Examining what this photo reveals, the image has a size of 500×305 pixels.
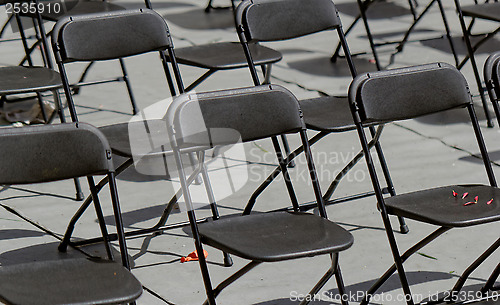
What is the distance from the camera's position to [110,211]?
4152mm

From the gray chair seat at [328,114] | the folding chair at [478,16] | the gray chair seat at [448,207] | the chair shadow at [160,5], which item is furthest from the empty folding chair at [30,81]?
the chair shadow at [160,5]

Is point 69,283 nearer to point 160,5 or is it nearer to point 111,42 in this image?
point 111,42

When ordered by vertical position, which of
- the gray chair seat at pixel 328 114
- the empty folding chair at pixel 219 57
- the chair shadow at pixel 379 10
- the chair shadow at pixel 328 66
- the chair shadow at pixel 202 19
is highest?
the empty folding chair at pixel 219 57

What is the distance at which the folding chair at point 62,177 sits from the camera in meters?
2.61

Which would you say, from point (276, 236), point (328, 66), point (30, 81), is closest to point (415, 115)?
point (276, 236)

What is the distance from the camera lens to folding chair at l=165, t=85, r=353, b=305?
9.53 feet

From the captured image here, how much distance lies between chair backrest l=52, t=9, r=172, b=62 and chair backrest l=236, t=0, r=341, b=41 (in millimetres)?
426

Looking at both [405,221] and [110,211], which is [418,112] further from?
[110,211]

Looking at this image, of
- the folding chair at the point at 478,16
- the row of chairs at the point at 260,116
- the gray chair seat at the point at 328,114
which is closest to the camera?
the row of chairs at the point at 260,116

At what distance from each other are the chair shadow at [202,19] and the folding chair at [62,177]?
13.3 feet

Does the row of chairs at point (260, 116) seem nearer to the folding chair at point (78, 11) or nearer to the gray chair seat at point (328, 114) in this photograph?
the gray chair seat at point (328, 114)

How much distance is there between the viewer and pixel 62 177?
302 cm

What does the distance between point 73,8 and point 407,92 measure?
2.59 metres

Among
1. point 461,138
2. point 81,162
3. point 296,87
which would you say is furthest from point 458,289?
point 296,87
